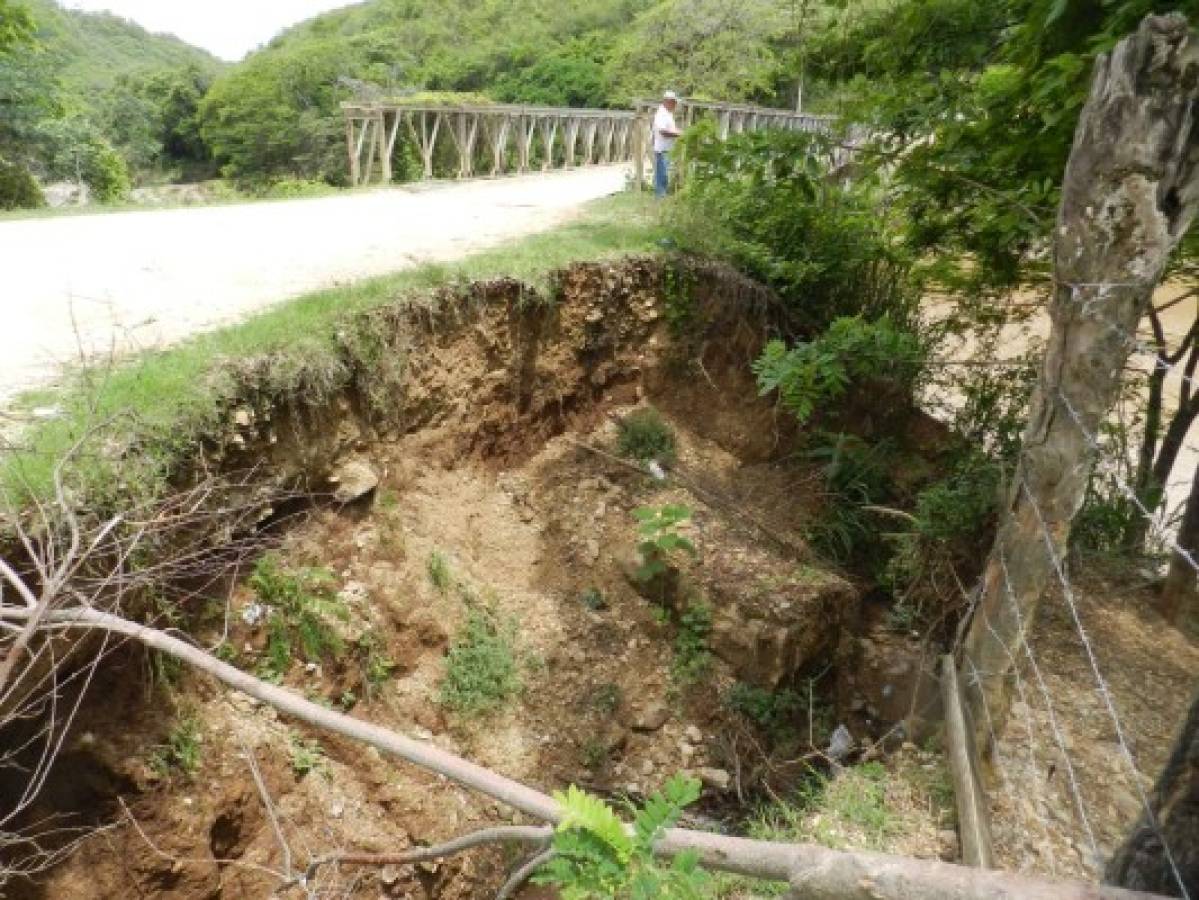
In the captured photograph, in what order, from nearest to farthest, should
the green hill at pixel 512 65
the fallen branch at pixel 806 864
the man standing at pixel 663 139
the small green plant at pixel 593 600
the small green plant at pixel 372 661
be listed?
1. the fallen branch at pixel 806 864
2. the small green plant at pixel 372 661
3. the small green plant at pixel 593 600
4. the man standing at pixel 663 139
5. the green hill at pixel 512 65

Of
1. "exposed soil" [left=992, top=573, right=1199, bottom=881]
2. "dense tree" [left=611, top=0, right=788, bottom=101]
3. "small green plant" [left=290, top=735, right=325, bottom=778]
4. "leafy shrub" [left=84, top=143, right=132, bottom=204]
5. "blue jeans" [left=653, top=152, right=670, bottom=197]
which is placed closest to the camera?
"exposed soil" [left=992, top=573, right=1199, bottom=881]

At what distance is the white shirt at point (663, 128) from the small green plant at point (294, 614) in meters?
5.82

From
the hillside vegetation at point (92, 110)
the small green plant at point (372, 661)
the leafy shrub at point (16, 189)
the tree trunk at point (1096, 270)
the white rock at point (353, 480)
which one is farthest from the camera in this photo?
the hillside vegetation at point (92, 110)

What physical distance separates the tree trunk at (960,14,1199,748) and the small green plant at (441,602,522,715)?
2.52 meters

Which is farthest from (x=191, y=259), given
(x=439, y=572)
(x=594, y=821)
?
(x=594, y=821)

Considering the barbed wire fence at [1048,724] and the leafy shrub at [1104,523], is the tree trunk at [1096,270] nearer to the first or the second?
the barbed wire fence at [1048,724]

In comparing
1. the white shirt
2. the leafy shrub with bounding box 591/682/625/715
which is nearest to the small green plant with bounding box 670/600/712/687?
the leafy shrub with bounding box 591/682/625/715

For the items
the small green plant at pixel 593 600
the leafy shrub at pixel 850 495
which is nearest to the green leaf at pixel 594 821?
the small green plant at pixel 593 600

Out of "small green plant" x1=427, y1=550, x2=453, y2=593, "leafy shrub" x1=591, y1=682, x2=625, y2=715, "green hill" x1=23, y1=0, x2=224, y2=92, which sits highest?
"green hill" x1=23, y1=0, x2=224, y2=92

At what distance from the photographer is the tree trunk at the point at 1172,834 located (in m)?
1.28

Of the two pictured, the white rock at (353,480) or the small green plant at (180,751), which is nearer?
the small green plant at (180,751)

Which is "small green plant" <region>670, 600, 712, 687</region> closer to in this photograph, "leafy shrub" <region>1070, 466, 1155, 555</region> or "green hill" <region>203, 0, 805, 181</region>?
"leafy shrub" <region>1070, 466, 1155, 555</region>

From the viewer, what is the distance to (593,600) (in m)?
4.91

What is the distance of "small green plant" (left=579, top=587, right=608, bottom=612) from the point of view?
16.1 feet
